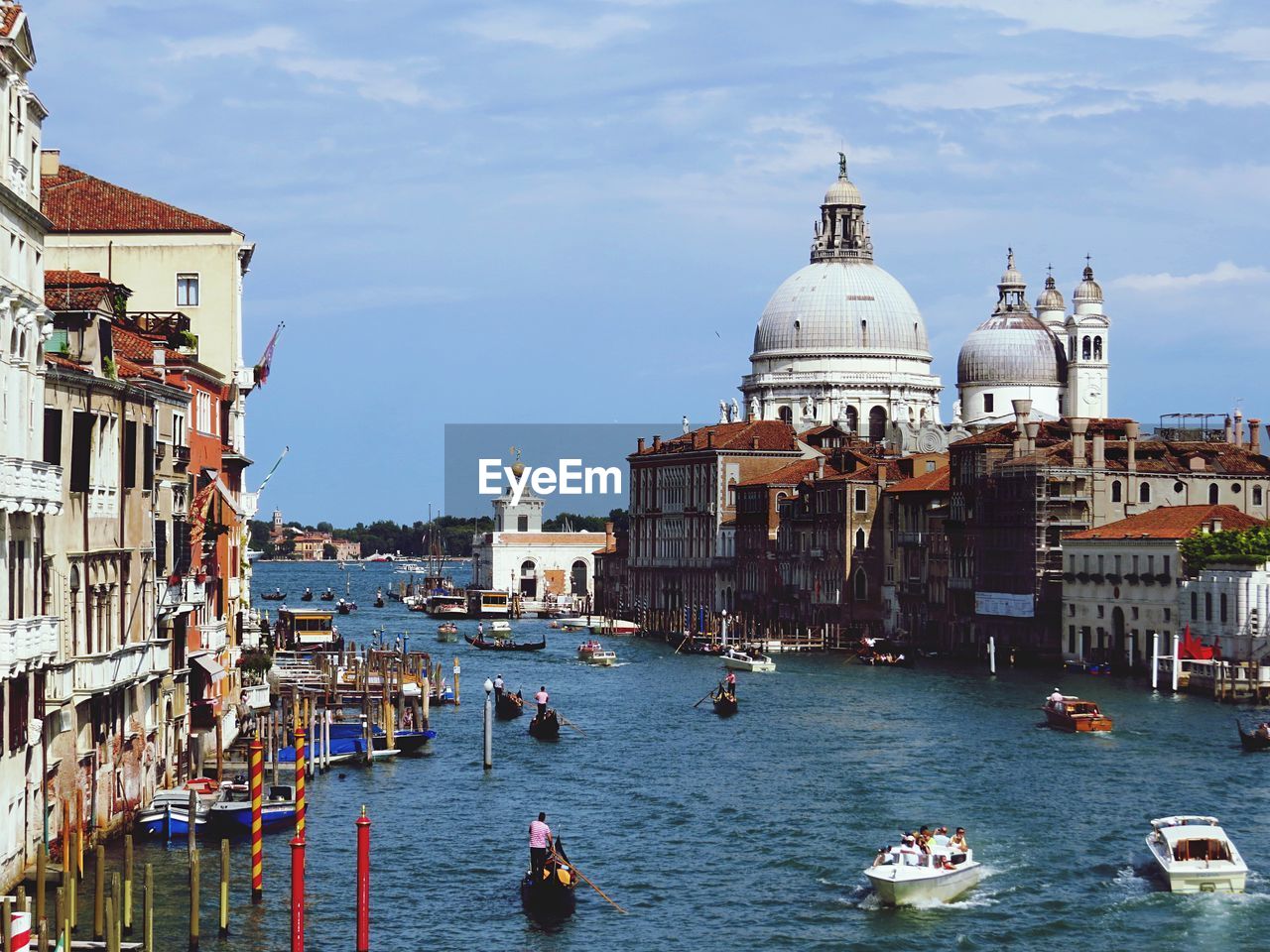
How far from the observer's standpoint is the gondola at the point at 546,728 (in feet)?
175

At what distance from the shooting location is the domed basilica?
5089 inches

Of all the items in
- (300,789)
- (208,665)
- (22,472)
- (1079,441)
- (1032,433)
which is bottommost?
(300,789)

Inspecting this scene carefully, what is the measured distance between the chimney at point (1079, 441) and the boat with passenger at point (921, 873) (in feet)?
155

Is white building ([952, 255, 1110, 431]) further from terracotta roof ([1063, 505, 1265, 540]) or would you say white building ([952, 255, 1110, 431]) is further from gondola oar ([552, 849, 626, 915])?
gondola oar ([552, 849, 626, 915])

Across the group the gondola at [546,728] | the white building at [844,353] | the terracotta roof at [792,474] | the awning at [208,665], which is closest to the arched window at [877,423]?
the white building at [844,353]

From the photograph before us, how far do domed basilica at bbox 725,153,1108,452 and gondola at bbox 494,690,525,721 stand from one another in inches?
2724

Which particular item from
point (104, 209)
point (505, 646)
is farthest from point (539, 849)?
point (505, 646)

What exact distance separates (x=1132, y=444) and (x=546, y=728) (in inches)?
1276

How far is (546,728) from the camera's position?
175ft

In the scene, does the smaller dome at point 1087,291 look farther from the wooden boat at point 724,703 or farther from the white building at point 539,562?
the wooden boat at point 724,703

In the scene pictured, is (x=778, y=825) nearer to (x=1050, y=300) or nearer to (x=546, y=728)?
(x=546, y=728)

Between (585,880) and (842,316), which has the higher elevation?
(842,316)

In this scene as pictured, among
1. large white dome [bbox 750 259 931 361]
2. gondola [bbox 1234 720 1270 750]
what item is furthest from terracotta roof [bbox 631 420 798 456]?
gondola [bbox 1234 720 1270 750]

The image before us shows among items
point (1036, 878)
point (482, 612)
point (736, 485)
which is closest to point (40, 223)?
point (1036, 878)
